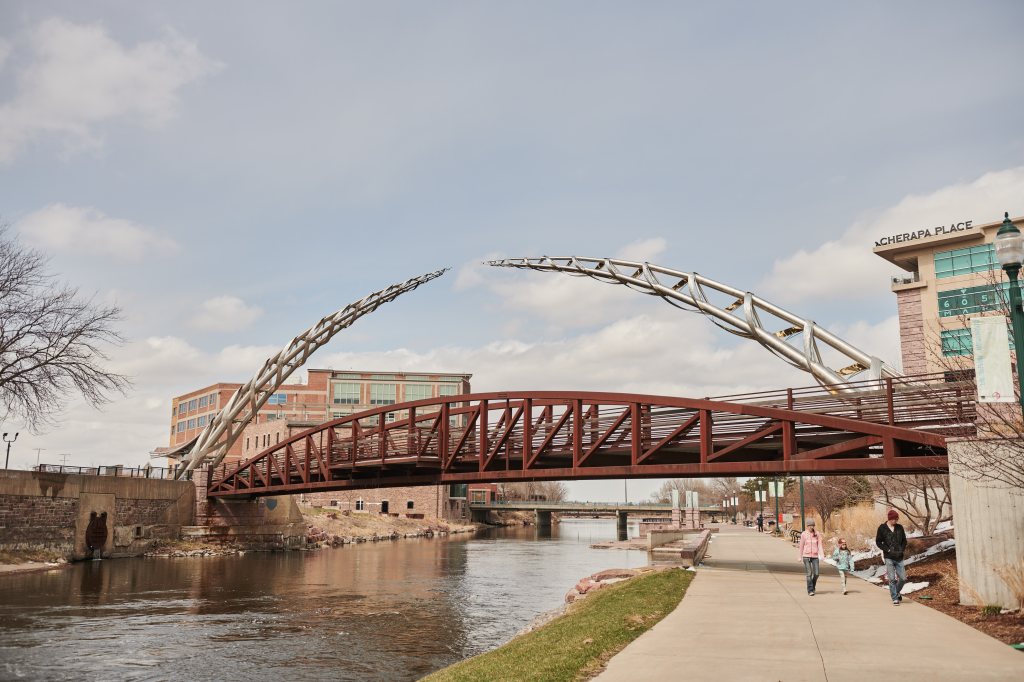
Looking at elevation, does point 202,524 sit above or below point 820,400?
below

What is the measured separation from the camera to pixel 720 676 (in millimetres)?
9539

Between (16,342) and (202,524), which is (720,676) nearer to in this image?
(16,342)

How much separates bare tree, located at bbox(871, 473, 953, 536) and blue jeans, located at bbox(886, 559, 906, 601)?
43.1 ft

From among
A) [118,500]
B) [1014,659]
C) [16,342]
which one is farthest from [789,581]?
[118,500]

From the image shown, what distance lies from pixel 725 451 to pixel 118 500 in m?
38.8

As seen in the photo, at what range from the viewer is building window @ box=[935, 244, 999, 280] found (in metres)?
55.4

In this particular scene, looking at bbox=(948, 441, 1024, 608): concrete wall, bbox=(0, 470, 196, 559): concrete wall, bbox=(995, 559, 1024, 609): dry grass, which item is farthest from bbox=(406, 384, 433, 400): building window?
bbox=(995, 559, 1024, 609): dry grass

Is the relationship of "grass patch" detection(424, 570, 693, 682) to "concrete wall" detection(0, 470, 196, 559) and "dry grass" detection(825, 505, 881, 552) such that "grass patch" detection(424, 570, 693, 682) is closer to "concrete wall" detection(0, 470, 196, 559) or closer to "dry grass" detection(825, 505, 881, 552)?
"dry grass" detection(825, 505, 881, 552)

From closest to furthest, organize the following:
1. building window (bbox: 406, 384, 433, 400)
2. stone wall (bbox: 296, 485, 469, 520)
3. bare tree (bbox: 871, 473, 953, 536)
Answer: bare tree (bbox: 871, 473, 953, 536)
stone wall (bbox: 296, 485, 469, 520)
building window (bbox: 406, 384, 433, 400)

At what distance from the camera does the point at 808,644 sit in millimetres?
11695

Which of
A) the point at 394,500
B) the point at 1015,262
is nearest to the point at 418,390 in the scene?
the point at 394,500

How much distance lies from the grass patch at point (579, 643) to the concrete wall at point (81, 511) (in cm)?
3613

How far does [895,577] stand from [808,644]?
5668 mm

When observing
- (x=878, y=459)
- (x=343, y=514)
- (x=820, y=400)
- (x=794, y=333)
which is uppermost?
(x=794, y=333)
